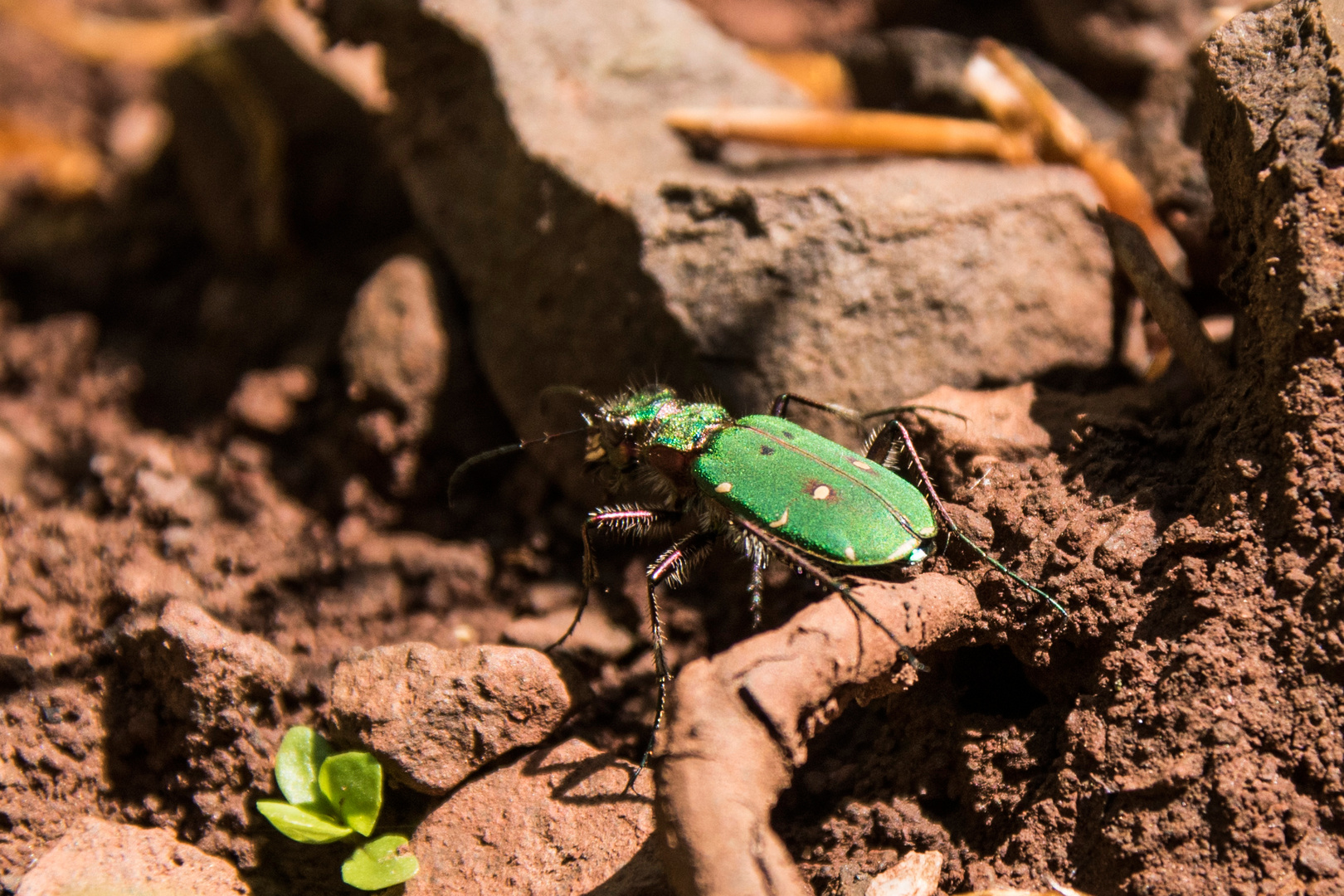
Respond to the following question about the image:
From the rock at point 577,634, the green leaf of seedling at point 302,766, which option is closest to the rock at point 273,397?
the rock at point 577,634

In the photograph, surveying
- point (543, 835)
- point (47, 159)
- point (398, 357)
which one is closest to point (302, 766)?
point (543, 835)

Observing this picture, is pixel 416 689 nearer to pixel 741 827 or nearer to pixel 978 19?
pixel 741 827

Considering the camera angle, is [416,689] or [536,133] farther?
[536,133]

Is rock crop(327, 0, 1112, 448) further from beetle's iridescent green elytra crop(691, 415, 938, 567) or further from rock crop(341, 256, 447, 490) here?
beetle's iridescent green elytra crop(691, 415, 938, 567)

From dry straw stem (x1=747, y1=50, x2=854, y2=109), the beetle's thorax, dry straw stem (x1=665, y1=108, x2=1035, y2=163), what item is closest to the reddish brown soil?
the beetle's thorax

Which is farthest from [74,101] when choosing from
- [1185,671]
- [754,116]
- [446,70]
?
[1185,671]

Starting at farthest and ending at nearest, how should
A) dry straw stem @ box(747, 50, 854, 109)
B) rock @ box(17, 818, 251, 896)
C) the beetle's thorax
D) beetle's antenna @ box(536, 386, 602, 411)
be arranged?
1. dry straw stem @ box(747, 50, 854, 109)
2. beetle's antenna @ box(536, 386, 602, 411)
3. the beetle's thorax
4. rock @ box(17, 818, 251, 896)
